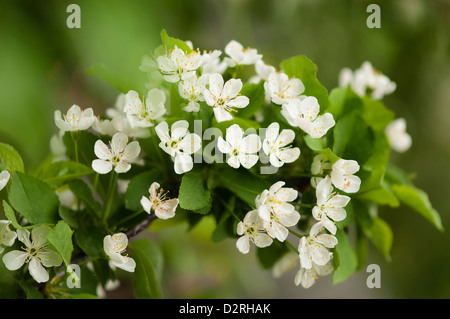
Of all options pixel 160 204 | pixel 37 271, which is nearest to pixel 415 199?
pixel 160 204

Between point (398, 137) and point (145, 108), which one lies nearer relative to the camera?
point (145, 108)

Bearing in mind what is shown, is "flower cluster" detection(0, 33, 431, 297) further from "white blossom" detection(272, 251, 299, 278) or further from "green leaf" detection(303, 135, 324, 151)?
"white blossom" detection(272, 251, 299, 278)

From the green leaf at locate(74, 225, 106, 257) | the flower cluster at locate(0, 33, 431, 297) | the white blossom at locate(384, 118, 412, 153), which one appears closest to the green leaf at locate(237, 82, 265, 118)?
the flower cluster at locate(0, 33, 431, 297)

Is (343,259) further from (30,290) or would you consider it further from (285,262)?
(30,290)

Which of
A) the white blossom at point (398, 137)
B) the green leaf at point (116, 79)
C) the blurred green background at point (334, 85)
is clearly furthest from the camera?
the blurred green background at point (334, 85)

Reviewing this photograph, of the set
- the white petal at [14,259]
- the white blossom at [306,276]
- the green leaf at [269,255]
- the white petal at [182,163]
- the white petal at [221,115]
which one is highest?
the white petal at [221,115]

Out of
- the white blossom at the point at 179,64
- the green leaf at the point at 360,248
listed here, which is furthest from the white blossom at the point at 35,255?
the green leaf at the point at 360,248

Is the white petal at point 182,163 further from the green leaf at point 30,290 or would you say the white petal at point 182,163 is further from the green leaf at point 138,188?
the green leaf at point 30,290
